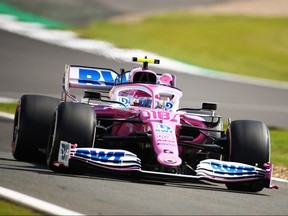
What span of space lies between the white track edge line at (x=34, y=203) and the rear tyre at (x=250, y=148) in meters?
3.34

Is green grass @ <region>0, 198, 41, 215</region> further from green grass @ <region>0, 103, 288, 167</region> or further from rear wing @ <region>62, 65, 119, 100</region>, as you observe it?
green grass @ <region>0, 103, 288, 167</region>

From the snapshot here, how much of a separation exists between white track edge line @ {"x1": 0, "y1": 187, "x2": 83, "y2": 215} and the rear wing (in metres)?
5.42

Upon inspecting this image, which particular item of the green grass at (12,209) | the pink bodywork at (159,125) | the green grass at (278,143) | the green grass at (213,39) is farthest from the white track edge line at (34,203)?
the green grass at (213,39)

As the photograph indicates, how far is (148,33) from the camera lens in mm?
36188

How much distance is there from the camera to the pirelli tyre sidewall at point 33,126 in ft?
40.1

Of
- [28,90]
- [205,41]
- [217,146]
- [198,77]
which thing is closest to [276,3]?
[205,41]

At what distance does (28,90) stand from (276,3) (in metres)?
23.4

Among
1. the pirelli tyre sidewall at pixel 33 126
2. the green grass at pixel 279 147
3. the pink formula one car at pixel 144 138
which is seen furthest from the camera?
the green grass at pixel 279 147

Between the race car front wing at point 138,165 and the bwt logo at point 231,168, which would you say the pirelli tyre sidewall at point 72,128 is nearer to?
the race car front wing at point 138,165

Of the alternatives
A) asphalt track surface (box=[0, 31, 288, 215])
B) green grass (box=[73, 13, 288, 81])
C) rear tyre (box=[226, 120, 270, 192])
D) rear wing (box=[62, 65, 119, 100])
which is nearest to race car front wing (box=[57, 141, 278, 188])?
asphalt track surface (box=[0, 31, 288, 215])

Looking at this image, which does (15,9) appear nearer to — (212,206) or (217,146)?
(217,146)

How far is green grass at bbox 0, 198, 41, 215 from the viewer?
8000mm

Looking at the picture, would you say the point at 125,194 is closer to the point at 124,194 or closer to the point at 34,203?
the point at 124,194

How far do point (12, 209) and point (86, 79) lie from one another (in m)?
6.25
